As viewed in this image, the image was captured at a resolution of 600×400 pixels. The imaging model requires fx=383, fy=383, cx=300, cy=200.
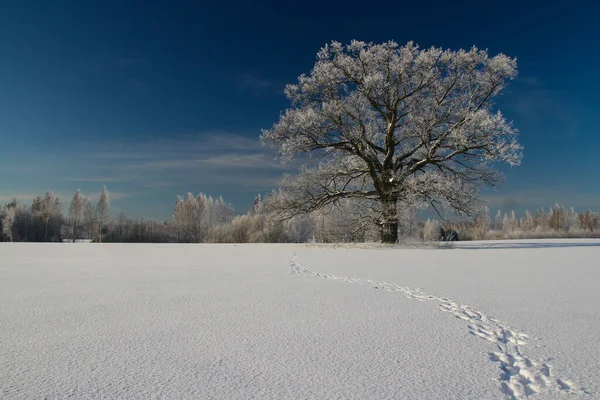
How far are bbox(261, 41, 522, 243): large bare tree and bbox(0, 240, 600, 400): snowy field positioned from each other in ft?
27.1

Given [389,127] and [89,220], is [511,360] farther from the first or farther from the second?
[89,220]

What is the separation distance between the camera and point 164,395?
1900 millimetres

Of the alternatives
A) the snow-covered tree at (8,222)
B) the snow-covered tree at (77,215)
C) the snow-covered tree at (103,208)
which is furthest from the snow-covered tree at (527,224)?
the snow-covered tree at (8,222)

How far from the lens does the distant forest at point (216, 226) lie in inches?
585

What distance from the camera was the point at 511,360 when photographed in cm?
242

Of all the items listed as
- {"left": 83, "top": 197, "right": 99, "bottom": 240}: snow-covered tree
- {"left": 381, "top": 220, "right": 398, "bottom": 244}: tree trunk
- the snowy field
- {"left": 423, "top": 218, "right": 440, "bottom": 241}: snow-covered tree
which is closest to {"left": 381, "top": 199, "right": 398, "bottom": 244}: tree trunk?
{"left": 381, "top": 220, "right": 398, "bottom": 244}: tree trunk

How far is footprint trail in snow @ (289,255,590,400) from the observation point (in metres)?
2.01

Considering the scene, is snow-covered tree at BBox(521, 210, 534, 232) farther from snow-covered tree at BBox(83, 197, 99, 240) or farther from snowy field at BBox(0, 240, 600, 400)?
snow-covered tree at BBox(83, 197, 99, 240)

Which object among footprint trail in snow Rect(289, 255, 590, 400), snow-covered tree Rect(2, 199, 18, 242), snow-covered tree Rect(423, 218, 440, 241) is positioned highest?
snow-covered tree Rect(2, 199, 18, 242)

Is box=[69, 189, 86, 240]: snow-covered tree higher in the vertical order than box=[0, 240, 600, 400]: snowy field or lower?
higher

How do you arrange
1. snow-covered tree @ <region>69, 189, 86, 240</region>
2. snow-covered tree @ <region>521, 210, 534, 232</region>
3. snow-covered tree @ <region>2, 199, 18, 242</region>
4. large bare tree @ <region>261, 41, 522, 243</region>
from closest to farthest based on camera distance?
1. large bare tree @ <region>261, 41, 522, 243</region>
2. snow-covered tree @ <region>521, 210, 534, 232</region>
3. snow-covered tree @ <region>2, 199, 18, 242</region>
4. snow-covered tree @ <region>69, 189, 86, 240</region>

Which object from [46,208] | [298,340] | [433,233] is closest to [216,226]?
[433,233]

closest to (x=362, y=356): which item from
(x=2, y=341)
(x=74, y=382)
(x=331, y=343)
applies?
(x=331, y=343)

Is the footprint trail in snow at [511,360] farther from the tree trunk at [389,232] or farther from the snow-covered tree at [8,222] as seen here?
the snow-covered tree at [8,222]
